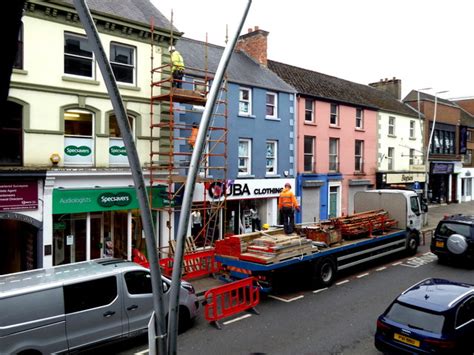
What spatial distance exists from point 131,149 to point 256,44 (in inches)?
866

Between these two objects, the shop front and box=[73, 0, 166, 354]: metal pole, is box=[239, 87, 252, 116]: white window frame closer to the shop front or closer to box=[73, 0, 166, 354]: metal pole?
the shop front

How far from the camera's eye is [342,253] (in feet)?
45.2

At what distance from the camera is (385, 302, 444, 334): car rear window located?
7586 millimetres

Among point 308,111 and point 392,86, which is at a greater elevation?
point 392,86

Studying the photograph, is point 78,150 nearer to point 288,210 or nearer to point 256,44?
point 288,210

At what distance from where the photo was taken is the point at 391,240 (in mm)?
16250

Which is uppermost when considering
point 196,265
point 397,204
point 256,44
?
point 256,44

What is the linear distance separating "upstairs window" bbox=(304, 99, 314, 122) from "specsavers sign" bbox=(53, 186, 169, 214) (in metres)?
11.3

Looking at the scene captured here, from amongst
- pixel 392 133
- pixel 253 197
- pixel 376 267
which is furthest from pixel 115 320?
pixel 392 133

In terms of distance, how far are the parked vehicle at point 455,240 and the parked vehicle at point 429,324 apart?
7206mm

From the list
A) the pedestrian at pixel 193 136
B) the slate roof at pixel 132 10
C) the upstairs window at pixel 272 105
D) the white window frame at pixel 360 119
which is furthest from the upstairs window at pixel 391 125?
the slate roof at pixel 132 10

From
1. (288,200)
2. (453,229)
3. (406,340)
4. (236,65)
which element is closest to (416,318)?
(406,340)

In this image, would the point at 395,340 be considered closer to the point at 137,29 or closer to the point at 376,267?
the point at 376,267

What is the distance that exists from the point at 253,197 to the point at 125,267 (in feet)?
39.1
